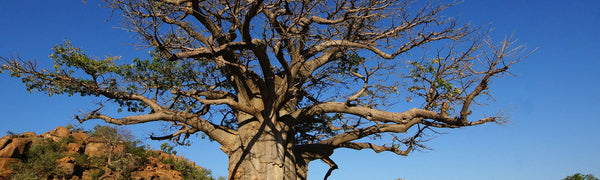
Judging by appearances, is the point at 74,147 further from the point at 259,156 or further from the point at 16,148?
the point at 259,156

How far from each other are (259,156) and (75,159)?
14189 mm

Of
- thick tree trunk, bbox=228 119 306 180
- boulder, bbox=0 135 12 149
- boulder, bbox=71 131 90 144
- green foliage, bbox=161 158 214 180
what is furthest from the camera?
green foliage, bbox=161 158 214 180

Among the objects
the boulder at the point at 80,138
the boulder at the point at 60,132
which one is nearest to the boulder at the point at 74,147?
the boulder at the point at 80,138

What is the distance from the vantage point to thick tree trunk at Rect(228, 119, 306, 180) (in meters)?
7.35

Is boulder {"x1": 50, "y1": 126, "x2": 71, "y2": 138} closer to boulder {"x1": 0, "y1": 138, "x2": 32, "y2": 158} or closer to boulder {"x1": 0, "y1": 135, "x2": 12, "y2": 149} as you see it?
boulder {"x1": 0, "y1": 138, "x2": 32, "y2": 158}

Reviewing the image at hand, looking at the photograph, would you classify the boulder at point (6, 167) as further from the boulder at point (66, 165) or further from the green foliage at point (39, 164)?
the boulder at point (66, 165)

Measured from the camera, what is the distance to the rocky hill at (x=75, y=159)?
17.0 meters

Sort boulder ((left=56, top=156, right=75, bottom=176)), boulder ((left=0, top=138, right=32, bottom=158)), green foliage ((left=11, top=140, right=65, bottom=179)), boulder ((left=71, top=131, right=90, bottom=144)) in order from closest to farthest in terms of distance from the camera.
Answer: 1. green foliage ((left=11, top=140, right=65, bottom=179))
2. boulder ((left=0, top=138, right=32, bottom=158))
3. boulder ((left=56, top=156, right=75, bottom=176))
4. boulder ((left=71, top=131, right=90, bottom=144))

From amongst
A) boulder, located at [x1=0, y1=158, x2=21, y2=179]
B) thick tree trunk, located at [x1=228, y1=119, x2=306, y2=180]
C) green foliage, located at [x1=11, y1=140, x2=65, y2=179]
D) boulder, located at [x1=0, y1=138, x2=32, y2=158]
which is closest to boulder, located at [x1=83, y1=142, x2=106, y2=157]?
green foliage, located at [x1=11, y1=140, x2=65, y2=179]

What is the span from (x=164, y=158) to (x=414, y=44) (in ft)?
61.7

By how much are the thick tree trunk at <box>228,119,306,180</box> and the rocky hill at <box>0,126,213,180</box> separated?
933 cm

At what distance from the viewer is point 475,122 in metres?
6.52

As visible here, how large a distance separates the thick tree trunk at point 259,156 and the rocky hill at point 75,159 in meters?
9.33

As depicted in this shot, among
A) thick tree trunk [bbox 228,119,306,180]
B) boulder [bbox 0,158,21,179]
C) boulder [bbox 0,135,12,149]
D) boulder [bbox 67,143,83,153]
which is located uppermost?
boulder [bbox 67,143,83,153]
